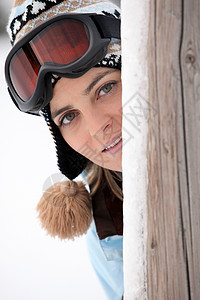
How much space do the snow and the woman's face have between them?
1682 mm

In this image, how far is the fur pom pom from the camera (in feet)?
5.37

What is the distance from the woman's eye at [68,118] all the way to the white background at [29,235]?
1.87 metres

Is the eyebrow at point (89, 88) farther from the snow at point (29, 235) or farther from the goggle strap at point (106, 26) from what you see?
the snow at point (29, 235)

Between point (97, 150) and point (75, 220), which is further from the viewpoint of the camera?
point (75, 220)

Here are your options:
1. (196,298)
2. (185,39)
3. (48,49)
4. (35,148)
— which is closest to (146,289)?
(196,298)

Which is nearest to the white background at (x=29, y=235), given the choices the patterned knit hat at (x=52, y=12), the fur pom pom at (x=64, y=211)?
the fur pom pom at (x=64, y=211)

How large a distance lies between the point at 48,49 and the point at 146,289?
0.86 m

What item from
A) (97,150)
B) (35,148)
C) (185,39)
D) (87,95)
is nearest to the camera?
(185,39)

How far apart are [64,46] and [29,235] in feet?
7.67

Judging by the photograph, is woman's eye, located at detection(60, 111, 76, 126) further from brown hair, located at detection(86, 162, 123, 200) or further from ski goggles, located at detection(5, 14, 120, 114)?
brown hair, located at detection(86, 162, 123, 200)

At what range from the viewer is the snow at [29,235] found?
9.67 feet

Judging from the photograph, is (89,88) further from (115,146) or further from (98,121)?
(115,146)

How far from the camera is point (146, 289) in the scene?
536 millimetres

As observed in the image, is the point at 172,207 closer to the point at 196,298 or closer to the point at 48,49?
the point at 196,298
